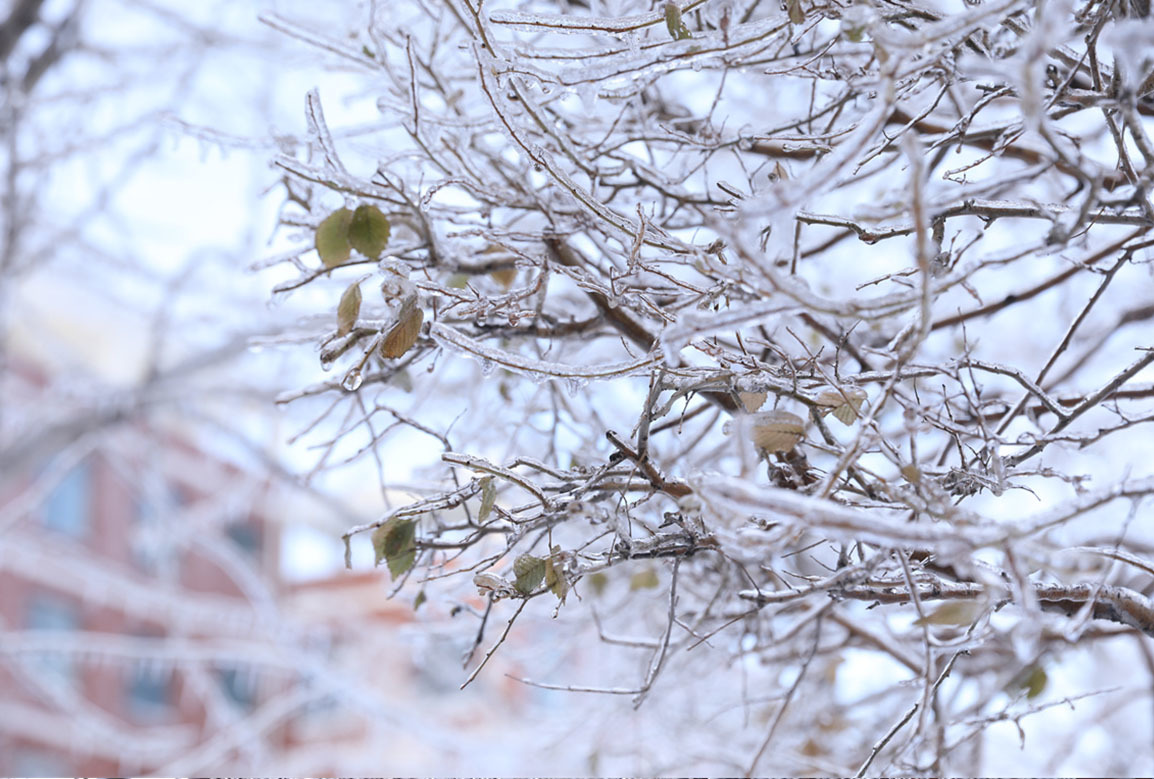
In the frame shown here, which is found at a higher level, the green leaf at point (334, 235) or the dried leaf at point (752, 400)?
the green leaf at point (334, 235)

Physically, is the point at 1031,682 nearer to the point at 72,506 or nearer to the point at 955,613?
the point at 955,613

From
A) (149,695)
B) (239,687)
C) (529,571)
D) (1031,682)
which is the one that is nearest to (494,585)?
(529,571)

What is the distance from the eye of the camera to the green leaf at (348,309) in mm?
1151

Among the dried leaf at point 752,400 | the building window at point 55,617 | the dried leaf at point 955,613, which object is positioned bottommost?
the dried leaf at point 955,613

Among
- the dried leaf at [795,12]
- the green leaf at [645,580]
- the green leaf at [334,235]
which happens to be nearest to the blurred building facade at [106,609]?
the green leaf at [645,580]

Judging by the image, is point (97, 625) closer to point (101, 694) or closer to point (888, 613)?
point (101, 694)

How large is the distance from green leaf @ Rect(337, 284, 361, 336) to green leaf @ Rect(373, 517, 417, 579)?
9.5 inches

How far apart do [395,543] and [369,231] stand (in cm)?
37

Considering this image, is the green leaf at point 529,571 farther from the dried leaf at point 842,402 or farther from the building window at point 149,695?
the building window at point 149,695

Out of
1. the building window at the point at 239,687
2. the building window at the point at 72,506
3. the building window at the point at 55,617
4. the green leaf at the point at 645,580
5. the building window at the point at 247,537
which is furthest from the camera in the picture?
the building window at the point at 247,537

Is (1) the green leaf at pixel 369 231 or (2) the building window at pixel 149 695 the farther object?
(2) the building window at pixel 149 695

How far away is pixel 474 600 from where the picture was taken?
82.1 inches

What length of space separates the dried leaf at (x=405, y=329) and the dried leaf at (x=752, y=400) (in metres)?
0.35

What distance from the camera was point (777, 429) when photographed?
3.25 feet
